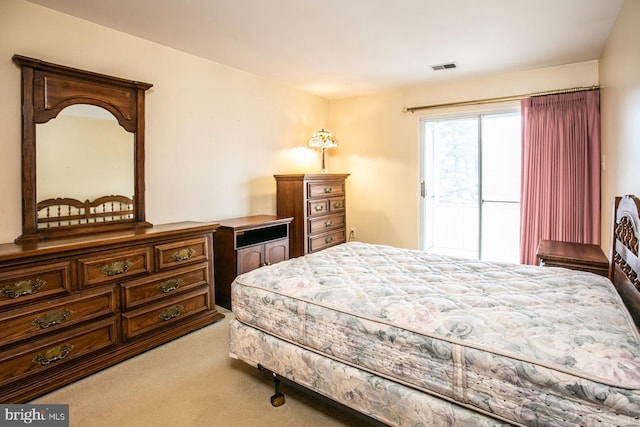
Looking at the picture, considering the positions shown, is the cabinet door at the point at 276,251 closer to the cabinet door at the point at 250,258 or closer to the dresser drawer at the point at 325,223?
the cabinet door at the point at 250,258

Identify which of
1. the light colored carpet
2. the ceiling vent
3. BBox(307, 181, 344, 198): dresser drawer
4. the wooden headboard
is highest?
the ceiling vent

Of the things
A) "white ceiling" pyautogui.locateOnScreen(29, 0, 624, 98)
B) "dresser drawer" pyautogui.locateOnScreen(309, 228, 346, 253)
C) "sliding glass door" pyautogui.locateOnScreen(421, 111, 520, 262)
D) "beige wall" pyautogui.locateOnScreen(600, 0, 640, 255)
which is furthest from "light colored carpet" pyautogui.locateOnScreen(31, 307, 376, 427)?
"sliding glass door" pyautogui.locateOnScreen(421, 111, 520, 262)

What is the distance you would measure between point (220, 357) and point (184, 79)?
2.56 metres

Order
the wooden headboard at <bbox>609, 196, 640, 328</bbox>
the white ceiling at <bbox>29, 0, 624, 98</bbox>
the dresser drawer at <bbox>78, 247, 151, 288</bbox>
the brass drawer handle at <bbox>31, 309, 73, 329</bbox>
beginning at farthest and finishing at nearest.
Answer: the white ceiling at <bbox>29, 0, 624, 98</bbox> → the dresser drawer at <bbox>78, 247, 151, 288</bbox> → the brass drawer handle at <bbox>31, 309, 73, 329</bbox> → the wooden headboard at <bbox>609, 196, 640, 328</bbox>

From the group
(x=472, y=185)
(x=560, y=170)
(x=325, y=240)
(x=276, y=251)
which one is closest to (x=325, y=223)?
(x=325, y=240)

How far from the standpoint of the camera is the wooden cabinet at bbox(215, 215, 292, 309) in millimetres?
3234

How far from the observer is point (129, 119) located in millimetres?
2836

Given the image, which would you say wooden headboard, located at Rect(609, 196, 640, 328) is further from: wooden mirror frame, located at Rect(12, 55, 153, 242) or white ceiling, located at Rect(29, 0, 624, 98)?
wooden mirror frame, located at Rect(12, 55, 153, 242)

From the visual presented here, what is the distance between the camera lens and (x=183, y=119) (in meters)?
3.30

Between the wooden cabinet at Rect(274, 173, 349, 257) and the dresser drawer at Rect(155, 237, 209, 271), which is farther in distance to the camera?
the wooden cabinet at Rect(274, 173, 349, 257)

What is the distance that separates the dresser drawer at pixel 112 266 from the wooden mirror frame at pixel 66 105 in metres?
0.45

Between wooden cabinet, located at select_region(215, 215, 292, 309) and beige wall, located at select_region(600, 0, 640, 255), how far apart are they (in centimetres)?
293

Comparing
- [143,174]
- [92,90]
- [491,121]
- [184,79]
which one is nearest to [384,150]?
[491,121]

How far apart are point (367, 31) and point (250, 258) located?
90.9 inches
